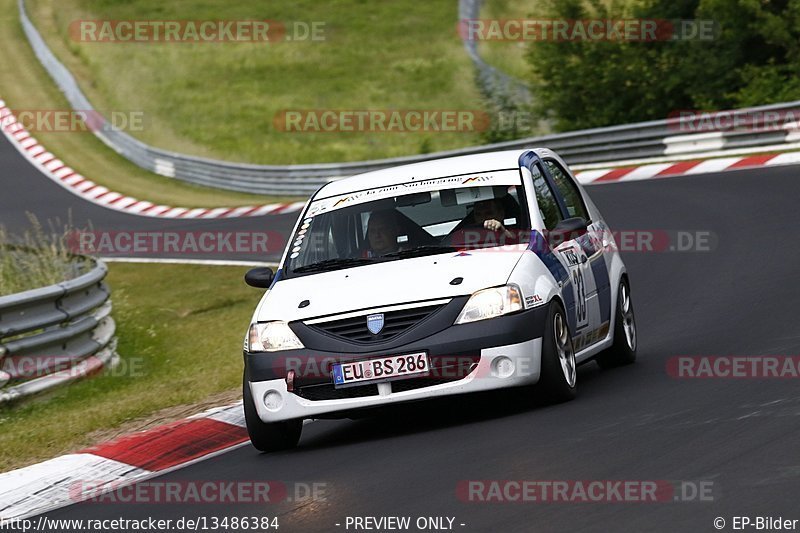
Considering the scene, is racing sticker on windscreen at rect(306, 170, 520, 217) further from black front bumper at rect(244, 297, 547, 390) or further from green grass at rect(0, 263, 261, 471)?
green grass at rect(0, 263, 261, 471)

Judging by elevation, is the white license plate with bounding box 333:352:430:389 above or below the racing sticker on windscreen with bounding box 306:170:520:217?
below

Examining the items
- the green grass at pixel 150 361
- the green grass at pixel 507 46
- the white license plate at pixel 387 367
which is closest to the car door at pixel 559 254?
the white license plate at pixel 387 367

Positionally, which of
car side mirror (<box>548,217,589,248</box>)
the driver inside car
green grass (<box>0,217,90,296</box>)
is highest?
the driver inside car

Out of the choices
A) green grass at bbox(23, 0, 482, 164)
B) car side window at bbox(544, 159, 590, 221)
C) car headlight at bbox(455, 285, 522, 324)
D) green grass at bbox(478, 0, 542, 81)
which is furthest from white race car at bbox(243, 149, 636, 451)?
green grass at bbox(478, 0, 542, 81)

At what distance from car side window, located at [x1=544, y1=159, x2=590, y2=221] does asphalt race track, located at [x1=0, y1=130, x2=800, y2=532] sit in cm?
114

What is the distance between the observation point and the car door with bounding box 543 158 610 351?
9336 mm

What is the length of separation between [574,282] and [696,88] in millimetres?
22762

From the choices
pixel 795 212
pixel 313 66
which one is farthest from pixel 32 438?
pixel 313 66

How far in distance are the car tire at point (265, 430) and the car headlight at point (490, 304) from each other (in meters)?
1.24

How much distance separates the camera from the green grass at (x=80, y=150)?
106ft

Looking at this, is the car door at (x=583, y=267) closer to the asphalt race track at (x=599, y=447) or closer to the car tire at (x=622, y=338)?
the car tire at (x=622, y=338)

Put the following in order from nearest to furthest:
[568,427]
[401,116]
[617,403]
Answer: [568,427] → [617,403] → [401,116]

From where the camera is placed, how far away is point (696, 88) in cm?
3111

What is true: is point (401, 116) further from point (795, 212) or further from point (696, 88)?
point (795, 212)
